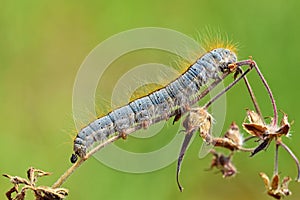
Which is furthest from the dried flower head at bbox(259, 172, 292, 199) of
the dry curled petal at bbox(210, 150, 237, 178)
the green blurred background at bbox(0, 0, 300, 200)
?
the green blurred background at bbox(0, 0, 300, 200)

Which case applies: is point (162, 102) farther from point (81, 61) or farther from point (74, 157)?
point (81, 61)

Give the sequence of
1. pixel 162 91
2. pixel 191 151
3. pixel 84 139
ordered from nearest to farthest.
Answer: pixel 84 139, pixel 162 91, pixel 191 151

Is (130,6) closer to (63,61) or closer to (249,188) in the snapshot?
(63,61)

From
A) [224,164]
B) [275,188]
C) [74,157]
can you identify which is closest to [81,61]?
[224,164]

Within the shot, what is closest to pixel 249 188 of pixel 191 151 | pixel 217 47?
pixel 191 151

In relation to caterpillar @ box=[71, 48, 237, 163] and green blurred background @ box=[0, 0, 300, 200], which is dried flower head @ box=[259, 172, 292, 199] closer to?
caterpillar @ box=[71, 48, 237, 163]

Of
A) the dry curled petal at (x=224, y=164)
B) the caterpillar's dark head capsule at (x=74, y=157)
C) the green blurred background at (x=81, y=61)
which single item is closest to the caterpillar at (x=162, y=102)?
the caterpillar's dark head capsule at (x=74, y=157)

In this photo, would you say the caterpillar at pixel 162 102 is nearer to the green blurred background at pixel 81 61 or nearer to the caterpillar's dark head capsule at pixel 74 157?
the caterpillar's dark head capsule at pixel 74 157
